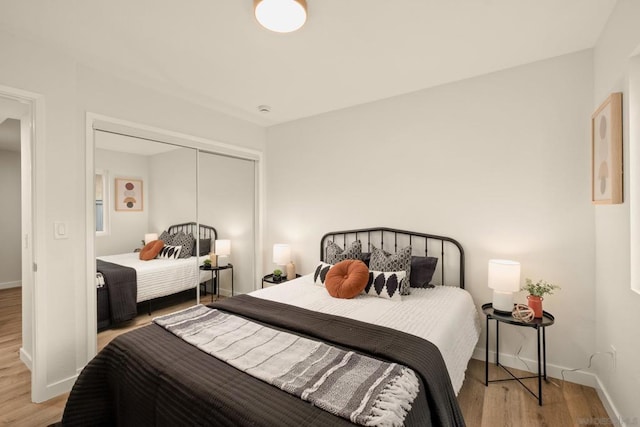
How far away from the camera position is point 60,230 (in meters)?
2.22

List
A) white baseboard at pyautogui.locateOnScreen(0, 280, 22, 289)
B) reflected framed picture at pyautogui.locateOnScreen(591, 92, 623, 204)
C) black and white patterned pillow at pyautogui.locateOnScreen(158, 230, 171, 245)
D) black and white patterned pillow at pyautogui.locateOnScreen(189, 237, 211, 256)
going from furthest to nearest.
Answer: white baseboard at pyautogui.locateOnScreen(0, 280, 22, 289) → black and white patterned pillow at pyautogui.locateOnScreen(189, 237, 211, 256) → black and white patterned pillow at pyautogui.locateOnScreen(158, 230, 171, 245) → reflected framed picture at pyautogui.locateOnScreen(591, 92, 623, 204)

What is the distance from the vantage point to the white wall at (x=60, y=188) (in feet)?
6.94

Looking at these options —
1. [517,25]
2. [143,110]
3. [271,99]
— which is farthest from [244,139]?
[517,25]

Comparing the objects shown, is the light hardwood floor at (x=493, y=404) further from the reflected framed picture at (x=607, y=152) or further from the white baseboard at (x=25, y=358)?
the reflected framed picture at (x=607, y=152)

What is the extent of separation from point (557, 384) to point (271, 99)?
3490 millimetres

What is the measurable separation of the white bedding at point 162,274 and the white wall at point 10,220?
3.46m

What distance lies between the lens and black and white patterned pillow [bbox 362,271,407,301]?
2418 mm

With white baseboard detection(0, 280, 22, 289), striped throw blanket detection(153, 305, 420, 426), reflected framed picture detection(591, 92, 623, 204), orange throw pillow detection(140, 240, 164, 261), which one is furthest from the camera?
white baseboard detection(0, 280, 22, 289)

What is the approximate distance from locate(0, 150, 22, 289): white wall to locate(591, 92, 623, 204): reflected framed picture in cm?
706

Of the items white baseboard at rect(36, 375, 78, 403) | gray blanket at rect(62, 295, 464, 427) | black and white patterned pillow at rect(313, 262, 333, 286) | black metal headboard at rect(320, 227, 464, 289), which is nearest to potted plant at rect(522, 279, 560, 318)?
black metal headboard at rect(320, 227, 464, 289)

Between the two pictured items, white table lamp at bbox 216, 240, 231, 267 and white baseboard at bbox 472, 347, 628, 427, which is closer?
white baseboard at bbox 472, 347, 628, 427

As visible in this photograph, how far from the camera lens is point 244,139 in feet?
12.5

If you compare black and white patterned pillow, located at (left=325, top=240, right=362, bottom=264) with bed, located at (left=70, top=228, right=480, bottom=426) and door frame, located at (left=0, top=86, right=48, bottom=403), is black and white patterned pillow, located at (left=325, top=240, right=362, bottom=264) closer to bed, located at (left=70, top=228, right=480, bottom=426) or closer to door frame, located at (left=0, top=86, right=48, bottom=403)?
bed, located at (left=70, top=228, right=480, bottom=426)

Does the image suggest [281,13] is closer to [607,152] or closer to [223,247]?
[607,152]
